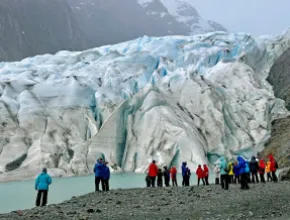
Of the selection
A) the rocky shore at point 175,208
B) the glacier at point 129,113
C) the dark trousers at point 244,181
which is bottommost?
the rocky shore at point 175,208

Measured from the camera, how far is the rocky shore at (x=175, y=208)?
7289 mm

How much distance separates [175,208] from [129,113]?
24.5 metres

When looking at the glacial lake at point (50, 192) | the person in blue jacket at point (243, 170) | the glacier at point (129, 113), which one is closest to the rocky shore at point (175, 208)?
the person in blue jacket at point (243, 170)

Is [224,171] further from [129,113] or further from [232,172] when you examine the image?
[129,113]

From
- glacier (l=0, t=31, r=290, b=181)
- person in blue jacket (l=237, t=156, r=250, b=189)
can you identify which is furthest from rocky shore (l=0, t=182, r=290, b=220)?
glacier (l=0, t=31, r=290, b=181)

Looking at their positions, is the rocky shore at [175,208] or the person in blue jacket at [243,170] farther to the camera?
the person in blue jacket at [243,170]

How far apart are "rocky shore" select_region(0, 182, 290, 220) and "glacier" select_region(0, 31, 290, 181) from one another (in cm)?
1811

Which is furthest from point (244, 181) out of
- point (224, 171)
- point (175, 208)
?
point (175, 208)

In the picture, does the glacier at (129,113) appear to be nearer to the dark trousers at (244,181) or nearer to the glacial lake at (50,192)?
the glacial lake at (50,192)

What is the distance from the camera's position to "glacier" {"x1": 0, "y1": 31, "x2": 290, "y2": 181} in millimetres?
29031

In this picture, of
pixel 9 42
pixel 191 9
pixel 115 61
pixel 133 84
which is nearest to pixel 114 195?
pixel 133 84

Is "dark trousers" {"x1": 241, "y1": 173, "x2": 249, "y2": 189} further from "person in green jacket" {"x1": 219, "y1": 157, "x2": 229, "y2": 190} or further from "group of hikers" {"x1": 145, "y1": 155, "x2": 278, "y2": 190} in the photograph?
"person in green jacket" {"x1": 219, "y1": 157, "x2": 229, "y2": 190}

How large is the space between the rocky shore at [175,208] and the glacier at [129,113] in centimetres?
1811

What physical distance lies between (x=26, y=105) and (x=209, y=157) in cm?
1292
